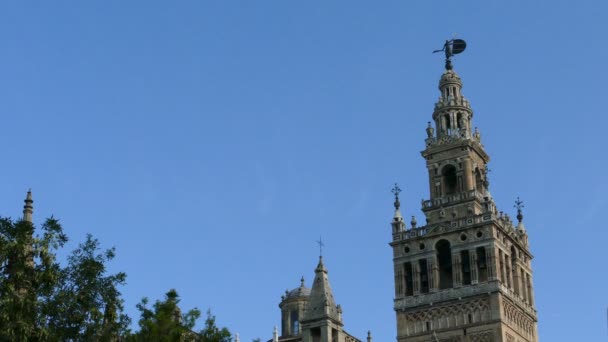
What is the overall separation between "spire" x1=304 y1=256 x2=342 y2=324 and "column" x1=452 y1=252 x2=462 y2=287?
21.8 metres

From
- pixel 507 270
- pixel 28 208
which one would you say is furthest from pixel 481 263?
pixel 28 208

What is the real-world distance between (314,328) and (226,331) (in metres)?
11.5

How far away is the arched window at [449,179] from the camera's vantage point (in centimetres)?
7850

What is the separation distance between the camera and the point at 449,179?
79250 millimetres

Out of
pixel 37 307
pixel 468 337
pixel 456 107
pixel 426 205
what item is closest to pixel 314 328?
pixel 37 307

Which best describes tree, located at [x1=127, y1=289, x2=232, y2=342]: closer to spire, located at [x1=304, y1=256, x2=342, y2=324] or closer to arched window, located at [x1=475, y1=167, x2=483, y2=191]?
spire, located at [x1=304, y1=256, x2=342, y2=324]

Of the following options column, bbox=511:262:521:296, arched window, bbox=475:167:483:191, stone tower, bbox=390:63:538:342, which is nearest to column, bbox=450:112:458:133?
stone tower, bbox=390:63:538:342

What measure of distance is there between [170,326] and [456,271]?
37.8 m

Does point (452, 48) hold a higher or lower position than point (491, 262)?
higher

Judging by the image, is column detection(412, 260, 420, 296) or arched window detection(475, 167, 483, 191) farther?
arched window detection(475, 167, 483, 191)

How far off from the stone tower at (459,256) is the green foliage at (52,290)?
37378 millimetres

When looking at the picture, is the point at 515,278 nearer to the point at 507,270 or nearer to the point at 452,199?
the point at 507,270

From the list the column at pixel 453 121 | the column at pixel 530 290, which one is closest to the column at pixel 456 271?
the column at pixel 530 290

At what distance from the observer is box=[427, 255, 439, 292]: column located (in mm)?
74000
